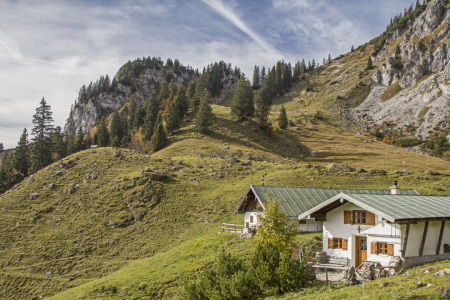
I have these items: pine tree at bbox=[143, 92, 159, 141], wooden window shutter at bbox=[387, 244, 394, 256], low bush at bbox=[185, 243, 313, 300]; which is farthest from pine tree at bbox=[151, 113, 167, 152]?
wooden window shutter at bbox=[387, 244, 394, 256]

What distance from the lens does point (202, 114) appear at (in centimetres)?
9312

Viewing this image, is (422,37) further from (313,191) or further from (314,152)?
(313,191)

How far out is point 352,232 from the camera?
72.7 feet

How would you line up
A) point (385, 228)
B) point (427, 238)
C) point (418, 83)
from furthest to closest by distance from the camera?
point (418, 83) < point (427, 238) < point (385, 228)

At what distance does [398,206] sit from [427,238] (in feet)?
9.20

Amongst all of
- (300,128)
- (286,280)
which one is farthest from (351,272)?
(300,128)

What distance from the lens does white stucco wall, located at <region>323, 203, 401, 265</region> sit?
64.4 feet

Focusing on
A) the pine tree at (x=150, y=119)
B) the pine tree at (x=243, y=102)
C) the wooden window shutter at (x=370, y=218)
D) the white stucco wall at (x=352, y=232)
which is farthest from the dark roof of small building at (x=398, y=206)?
the pine tree at (x=150, y=119)

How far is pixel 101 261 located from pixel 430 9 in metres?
204

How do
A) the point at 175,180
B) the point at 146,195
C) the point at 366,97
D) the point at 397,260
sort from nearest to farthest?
the point at 397,260, the point at 146,195, the point at 175,180, the point at 366,97

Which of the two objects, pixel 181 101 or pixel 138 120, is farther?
pixel 138 120

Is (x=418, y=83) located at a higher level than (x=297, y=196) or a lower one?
higher

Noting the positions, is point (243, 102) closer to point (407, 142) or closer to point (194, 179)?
point (194, 179)

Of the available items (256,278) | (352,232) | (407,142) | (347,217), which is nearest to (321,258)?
(352,232)
